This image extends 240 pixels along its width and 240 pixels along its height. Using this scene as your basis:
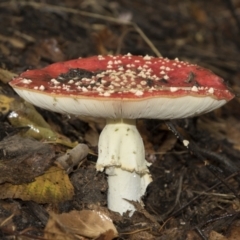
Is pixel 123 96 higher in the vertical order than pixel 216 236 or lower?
higher

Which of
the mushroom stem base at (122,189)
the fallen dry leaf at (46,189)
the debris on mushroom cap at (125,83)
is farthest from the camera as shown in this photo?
the mushroom stem base at (122,189)

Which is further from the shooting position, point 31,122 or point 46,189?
point 31,122

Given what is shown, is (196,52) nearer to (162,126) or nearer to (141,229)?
(162,126)

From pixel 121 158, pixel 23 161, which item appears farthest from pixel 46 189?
pixel 121 158

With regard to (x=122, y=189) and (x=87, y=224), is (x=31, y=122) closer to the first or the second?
(x=122, y=189)

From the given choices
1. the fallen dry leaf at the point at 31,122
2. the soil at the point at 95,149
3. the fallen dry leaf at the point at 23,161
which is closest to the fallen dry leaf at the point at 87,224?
the soil at the point at 95,149

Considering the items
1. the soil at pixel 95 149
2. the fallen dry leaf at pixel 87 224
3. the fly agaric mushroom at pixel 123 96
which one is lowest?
the soil at pixel 95 149

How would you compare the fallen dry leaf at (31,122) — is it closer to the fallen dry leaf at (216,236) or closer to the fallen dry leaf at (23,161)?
the fallen dry leaf at (23,161)

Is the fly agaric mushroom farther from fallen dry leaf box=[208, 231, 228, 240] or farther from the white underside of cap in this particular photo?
fallen dry leaf box=[208, 231, 228, 240]

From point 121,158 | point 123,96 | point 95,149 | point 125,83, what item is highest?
point 123,96
